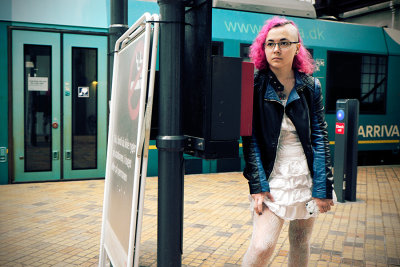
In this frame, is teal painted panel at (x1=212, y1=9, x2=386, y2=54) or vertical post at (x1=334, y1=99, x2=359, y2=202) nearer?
vertical post at (x1=334, y1=99, x2=359, y2=202)

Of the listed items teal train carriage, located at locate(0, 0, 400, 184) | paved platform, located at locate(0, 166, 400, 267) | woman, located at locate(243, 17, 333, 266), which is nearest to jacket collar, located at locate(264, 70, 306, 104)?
woman, located at locate(243, 17, 333, 266)

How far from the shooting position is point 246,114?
2016 millimetres

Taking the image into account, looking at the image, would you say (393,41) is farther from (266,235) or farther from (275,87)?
(266,235)

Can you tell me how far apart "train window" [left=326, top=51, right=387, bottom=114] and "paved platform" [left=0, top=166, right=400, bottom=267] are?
2.53 metres

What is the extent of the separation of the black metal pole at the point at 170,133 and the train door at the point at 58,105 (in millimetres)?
5741

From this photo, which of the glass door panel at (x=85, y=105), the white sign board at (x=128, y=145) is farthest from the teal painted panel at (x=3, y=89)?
the white sign board at (x=128, y=145)

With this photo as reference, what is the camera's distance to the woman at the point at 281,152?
7.43 feet

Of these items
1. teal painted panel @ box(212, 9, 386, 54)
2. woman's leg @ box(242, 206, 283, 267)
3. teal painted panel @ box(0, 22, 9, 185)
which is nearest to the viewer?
woman's leg @ box(242, 206, 283, 267)

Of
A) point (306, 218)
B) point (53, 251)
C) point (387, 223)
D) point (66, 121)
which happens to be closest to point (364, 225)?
point (387, 223)

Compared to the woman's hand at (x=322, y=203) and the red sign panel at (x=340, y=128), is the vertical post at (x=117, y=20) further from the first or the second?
the red sign panel at (x=340, y=128)

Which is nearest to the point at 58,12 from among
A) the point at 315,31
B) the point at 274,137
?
the point at 315,31

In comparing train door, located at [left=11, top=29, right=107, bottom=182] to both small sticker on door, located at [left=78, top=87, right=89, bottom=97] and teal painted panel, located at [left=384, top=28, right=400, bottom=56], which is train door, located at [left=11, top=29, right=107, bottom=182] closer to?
small sticker on door, located at [left=78, top=87, right=89, bottom=97]

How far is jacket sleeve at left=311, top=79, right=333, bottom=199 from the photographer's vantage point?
2307 mm

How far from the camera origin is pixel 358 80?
914 centimetres
